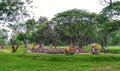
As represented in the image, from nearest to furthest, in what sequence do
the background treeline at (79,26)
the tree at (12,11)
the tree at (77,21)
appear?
the tree at (12,11) → the background treeline at (79,26) → the tree at (77,21)

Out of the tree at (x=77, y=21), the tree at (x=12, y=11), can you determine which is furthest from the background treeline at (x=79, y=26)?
the tree at (x=12, y=11)

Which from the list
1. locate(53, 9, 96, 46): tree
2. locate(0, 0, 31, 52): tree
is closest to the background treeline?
locate(53, 9, 96, 46): tree

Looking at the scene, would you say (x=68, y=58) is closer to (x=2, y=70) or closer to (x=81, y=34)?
(x=2, y=70)

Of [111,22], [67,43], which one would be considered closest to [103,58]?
[111,22]

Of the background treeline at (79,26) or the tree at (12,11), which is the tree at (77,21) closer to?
the background treeline at (79,26)

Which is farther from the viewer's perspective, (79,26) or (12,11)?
(79,26)

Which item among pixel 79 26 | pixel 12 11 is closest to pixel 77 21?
pixel 79 26

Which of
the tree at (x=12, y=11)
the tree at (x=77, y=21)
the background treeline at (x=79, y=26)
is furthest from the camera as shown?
the tree at (x=77, y=21)

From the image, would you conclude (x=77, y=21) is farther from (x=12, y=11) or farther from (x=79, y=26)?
(x=12, y=11)

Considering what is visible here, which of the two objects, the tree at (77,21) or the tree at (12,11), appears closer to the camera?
the tree at (12,11)

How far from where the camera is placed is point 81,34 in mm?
94500

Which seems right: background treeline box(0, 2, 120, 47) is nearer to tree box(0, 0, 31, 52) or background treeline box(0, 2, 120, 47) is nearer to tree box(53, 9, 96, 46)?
tree box(53, 9, 96, 46)

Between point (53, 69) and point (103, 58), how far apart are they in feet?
41.0

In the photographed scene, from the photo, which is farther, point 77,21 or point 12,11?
point 77,21
